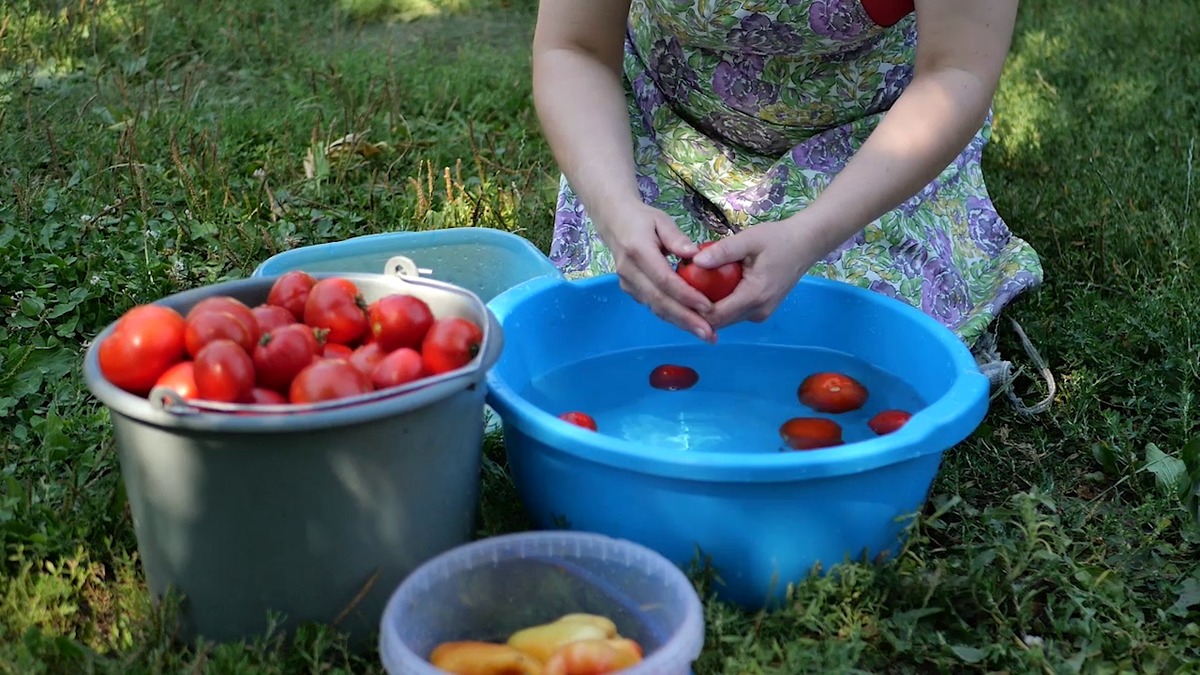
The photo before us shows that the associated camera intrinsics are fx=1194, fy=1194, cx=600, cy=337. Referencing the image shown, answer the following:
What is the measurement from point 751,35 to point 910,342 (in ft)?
2.11

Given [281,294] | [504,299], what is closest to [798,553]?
[504,299]

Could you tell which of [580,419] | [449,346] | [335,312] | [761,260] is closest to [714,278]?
[761,260]

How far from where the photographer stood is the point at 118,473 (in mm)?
1757

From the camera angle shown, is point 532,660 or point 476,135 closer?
point 532,660

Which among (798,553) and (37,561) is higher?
(798,553)

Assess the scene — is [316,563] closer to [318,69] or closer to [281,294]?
[281,294]

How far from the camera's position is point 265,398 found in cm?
143

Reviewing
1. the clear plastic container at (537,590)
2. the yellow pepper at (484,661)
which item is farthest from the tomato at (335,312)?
the yellow pepper at (484,661)

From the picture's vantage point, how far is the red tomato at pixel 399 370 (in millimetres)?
1476

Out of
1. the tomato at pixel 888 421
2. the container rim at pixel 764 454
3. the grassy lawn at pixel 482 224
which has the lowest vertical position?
the grassy lawn at pixel 482 224

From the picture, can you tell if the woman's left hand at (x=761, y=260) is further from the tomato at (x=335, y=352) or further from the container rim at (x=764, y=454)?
the tomato at (x=335, y=352)

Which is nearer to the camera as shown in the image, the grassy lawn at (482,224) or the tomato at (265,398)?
the tomato at (265,398)

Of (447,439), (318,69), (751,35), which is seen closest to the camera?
(447,439)

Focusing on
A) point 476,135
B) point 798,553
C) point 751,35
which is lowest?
point 476,135
